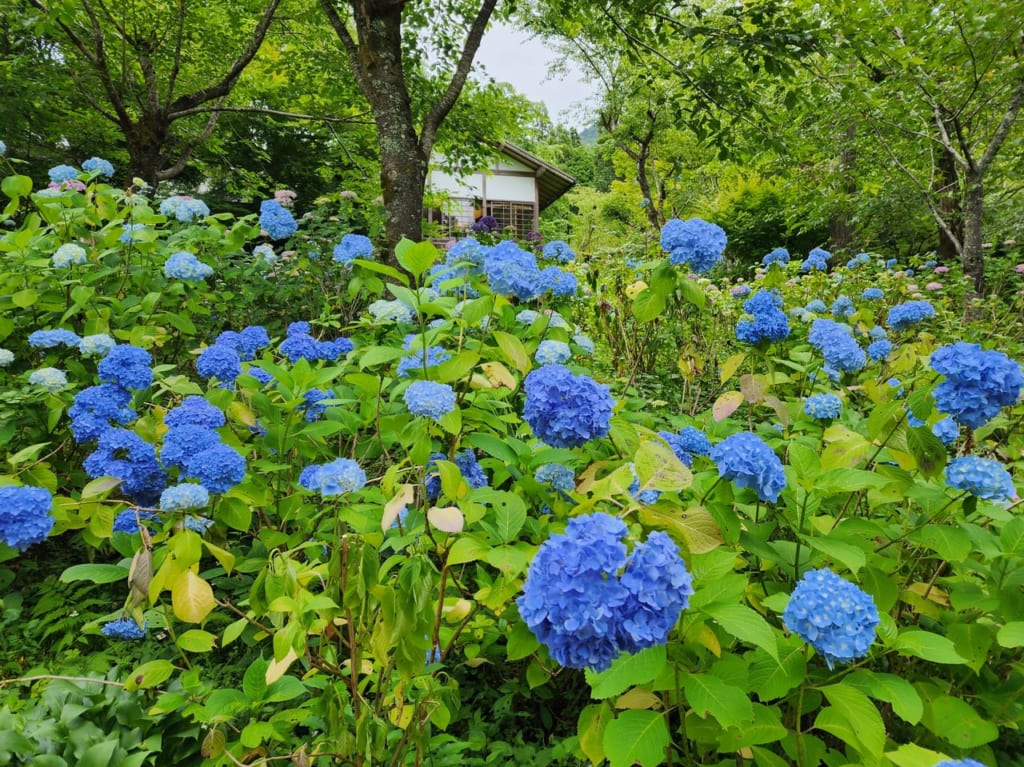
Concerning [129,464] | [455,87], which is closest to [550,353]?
[129,464]

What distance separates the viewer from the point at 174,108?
6.09 meters

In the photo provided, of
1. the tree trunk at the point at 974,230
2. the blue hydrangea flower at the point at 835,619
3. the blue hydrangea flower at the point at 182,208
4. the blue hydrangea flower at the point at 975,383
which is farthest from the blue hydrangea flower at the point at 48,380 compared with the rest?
the tree trunk at the point at 974,230

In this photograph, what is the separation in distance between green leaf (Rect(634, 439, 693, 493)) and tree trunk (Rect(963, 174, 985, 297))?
5.22 m

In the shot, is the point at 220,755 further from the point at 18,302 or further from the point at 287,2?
the point at 287,2

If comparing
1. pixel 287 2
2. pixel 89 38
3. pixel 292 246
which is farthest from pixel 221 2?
pixel 292 246

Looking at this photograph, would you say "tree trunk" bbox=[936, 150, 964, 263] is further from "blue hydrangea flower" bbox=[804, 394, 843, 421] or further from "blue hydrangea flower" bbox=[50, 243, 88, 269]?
"blue hydrangea flower" bbox=[50, 243, 88, 269]

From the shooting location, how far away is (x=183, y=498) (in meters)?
1.28

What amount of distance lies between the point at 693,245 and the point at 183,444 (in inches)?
58.8

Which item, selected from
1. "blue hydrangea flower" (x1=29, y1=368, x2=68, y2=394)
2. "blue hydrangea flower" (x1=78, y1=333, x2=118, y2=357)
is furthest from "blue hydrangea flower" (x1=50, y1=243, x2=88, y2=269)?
"blue hydrangea flower" (x1=29, y1=368, x2=68, y2=394)

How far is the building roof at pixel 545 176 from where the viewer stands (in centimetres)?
2003

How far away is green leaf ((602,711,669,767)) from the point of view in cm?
93

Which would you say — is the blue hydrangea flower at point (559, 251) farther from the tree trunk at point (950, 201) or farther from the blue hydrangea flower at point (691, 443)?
the tree trunk at point (950, 201)

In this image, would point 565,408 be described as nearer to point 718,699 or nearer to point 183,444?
point 718,699

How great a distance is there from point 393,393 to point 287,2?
330 inches
